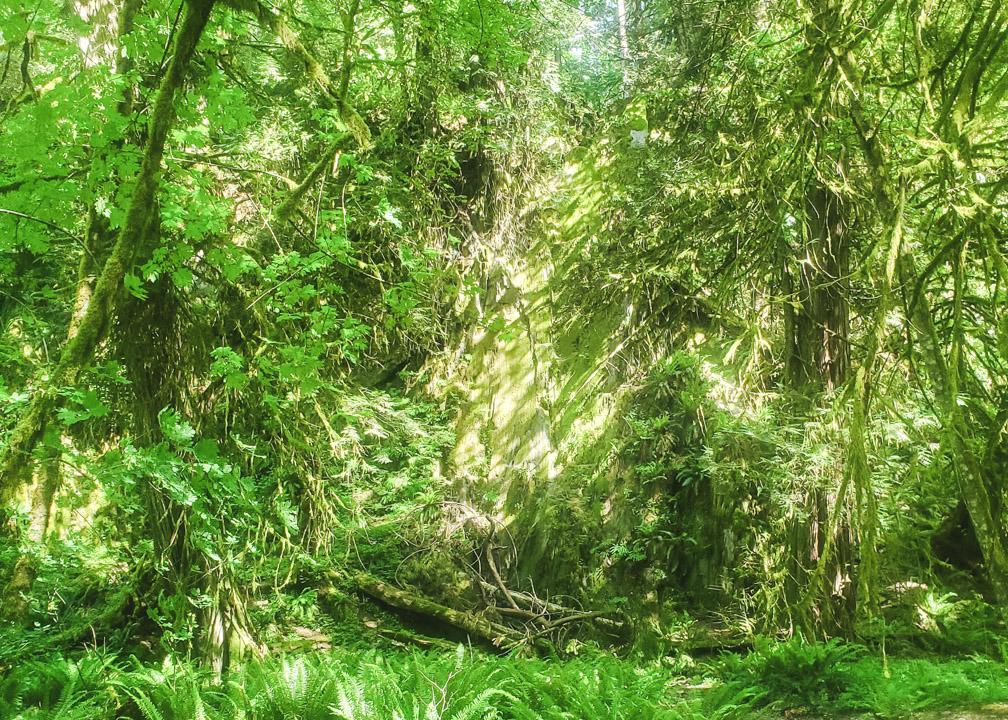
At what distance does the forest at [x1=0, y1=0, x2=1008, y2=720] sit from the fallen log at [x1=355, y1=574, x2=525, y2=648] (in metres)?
0.06

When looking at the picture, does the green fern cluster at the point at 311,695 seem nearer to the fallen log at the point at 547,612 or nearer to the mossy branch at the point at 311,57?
the fallen log at the point at 547,612

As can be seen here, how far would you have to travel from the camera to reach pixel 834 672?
525 centimetres

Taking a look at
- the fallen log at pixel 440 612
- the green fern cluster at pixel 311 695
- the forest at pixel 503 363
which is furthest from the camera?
the fallen log at pixel 440 612

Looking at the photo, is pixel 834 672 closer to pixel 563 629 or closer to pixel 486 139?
pixel 563 629

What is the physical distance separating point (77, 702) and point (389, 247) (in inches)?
190

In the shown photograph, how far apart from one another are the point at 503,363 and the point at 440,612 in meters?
3.63

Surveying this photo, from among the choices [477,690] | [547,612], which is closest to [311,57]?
[477,690]

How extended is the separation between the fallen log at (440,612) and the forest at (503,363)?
63 mm

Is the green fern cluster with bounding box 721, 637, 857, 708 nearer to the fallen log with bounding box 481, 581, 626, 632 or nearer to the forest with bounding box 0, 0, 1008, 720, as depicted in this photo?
the forest with bounding box 0, 0, 1008, 720

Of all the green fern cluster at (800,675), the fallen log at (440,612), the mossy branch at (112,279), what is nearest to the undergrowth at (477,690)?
the green fern cluster at (800,675)

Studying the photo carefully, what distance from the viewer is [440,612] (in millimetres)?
8219

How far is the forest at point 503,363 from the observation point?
12.2ft

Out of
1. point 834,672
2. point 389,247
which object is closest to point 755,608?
point 834,672

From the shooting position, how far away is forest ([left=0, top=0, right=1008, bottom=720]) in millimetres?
3713
